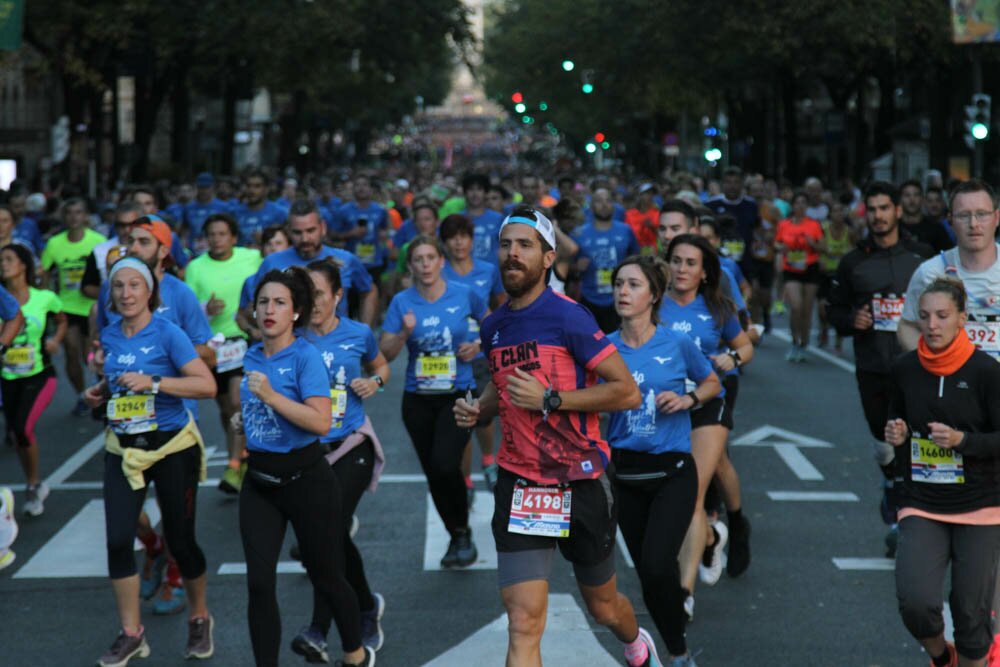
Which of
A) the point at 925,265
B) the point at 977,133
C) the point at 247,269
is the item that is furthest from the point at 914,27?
the point at 925,265

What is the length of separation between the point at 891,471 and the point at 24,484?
5.92 m

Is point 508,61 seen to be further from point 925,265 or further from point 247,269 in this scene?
point 925,265

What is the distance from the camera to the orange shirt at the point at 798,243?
19.3m

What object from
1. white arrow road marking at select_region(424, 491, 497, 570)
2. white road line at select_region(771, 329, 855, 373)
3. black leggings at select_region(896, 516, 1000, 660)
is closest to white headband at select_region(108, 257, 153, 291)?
white arrow road marking at select_region(424, 491, 497, 570)

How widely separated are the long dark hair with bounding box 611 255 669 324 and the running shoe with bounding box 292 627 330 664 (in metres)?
1.92

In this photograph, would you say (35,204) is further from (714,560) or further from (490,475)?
(714,560)

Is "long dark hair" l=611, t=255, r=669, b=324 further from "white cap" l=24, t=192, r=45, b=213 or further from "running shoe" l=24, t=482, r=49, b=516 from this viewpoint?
"white cap" l=24, t=192, r=45, b=213

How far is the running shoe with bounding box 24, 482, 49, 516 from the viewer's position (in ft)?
36.4

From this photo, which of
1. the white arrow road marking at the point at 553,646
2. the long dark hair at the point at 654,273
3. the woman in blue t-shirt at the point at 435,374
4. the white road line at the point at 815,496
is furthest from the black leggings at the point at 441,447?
the white road line at the point at 815,496

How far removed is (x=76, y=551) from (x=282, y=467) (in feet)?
11.7

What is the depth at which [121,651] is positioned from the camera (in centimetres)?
745

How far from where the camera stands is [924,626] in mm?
6340

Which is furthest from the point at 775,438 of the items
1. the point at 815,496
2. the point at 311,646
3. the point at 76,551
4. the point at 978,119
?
the point at 978,119

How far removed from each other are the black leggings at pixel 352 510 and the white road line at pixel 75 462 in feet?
16.0
